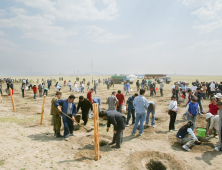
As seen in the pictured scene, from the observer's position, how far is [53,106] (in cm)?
631

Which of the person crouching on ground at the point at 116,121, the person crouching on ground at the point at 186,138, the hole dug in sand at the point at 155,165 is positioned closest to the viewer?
the hole dug in sand at the point at 155,165

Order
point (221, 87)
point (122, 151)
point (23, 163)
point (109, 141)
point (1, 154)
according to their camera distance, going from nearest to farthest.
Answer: point (23, 163), point (1, 154), point (122, 151), point (109, 141), point (221, 87)

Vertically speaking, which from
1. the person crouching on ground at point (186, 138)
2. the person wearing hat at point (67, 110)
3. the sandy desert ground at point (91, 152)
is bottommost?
the sandy desert ground at point (91, 152)

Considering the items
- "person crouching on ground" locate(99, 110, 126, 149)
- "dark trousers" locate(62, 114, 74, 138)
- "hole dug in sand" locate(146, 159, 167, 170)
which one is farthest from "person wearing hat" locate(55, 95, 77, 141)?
"hole dug in sand" locate(146, 159, 167, 170)

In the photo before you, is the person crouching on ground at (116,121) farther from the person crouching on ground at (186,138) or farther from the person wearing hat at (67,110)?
the person crouching on ground at (186,138)

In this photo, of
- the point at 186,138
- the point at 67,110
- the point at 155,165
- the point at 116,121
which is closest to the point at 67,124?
the point at 67,110

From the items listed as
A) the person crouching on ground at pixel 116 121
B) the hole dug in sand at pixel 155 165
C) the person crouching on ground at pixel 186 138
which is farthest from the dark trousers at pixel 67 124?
the person crouching on ground at pixel 186 138

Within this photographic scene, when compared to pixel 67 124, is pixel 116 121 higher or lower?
higher

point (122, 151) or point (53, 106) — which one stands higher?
point (53, 106)

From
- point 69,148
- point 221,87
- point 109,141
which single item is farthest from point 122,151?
point 221,87

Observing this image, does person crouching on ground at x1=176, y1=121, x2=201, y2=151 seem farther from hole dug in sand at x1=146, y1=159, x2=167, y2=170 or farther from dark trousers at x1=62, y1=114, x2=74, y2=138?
dark trousers at x1=62, y1=114, x2=74, y2=138

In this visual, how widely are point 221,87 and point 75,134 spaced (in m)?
14.6

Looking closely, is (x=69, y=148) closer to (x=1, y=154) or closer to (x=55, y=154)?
(x=55, y=154)

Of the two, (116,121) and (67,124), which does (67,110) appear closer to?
(67,124)
